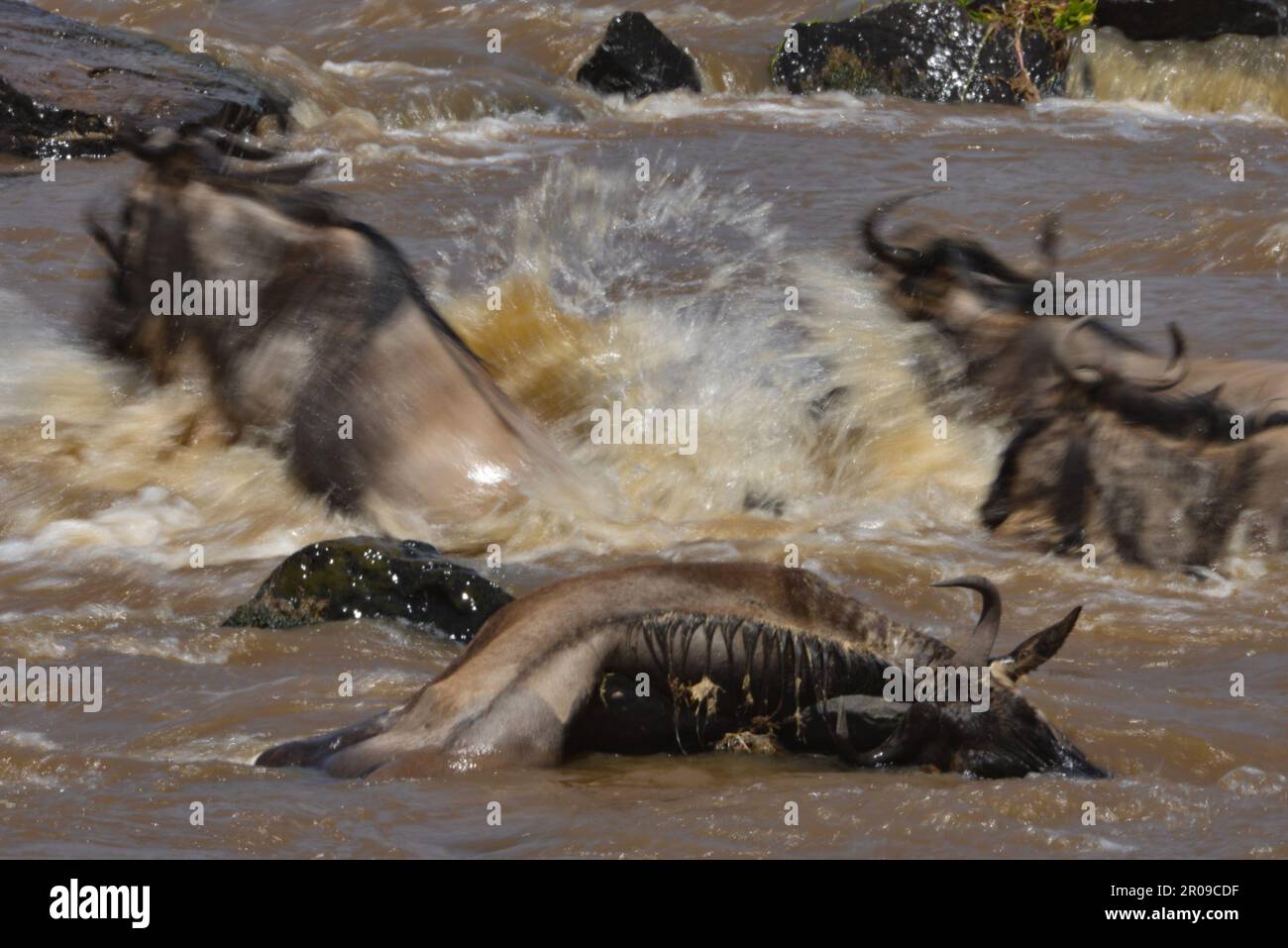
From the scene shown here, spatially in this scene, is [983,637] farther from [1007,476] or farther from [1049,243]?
[1049,243]

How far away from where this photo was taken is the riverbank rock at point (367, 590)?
516 cm

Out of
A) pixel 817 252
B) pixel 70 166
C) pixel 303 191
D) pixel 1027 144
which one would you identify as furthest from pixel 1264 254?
pixel 70 166

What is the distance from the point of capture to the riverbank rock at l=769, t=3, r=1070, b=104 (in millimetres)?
15133

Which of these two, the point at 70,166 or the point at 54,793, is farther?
the point at 70,166

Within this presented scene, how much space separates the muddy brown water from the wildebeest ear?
23cm

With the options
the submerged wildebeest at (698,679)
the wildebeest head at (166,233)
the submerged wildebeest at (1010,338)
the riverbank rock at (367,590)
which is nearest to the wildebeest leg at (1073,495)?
the submerged wildebeest at (1010,338)

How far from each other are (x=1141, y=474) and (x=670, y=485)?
1691 millimetres

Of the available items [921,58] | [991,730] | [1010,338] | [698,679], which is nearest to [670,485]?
[1010,338]

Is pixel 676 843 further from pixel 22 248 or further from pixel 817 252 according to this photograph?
pixel 22 248

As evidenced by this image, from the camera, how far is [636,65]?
596 inches

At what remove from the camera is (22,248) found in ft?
32.1

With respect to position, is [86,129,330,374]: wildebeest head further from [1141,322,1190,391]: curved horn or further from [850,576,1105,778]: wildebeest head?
[850,576,1105,778]: wildebeest head

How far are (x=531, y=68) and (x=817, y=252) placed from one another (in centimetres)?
787

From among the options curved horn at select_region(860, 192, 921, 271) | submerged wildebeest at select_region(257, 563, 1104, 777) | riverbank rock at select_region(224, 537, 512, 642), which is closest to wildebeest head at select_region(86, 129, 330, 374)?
riverbank rock at select_region(224, 537, 512, 642)
